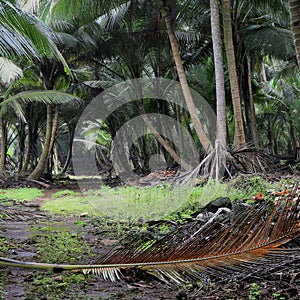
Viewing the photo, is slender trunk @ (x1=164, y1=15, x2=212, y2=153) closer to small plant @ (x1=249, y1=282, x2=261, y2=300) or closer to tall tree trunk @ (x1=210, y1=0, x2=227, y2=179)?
tall tree trunk @ (x1=210, y1=0, x2=227, y2=179)

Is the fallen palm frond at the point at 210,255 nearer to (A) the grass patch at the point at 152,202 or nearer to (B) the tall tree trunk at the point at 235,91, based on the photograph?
(A) the grass patch at the point at 152,202

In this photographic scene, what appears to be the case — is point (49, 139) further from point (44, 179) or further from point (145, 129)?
point (145, 129)

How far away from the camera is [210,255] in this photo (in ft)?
7.39

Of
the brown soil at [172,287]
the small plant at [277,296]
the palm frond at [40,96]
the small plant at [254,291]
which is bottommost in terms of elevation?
the small plant at [277,296]

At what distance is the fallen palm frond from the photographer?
2176mm

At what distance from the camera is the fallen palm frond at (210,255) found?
2176mm

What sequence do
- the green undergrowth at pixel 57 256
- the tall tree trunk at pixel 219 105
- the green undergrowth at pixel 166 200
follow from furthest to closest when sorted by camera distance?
the tall tree trunk at pixel 219 105
the green undergrowth at pixel 166 200
the green undergrowth at pixel 57 256

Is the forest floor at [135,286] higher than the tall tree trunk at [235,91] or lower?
lower

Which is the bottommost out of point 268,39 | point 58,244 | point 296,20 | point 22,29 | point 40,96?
point 58,244

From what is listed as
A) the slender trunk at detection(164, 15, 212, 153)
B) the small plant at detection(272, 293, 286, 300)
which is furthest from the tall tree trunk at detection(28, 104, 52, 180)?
the small plant at detection(272, 293, 286, 300)

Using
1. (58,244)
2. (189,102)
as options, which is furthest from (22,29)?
(189,102)

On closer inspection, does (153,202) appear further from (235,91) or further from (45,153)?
(45,153)

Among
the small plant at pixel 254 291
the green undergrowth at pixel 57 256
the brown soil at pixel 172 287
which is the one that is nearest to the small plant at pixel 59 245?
the green undergrowth at pixel 57 256

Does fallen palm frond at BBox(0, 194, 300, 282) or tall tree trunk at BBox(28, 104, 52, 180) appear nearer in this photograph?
fallen palm frond at BBox(0, 194, 300, 282)
